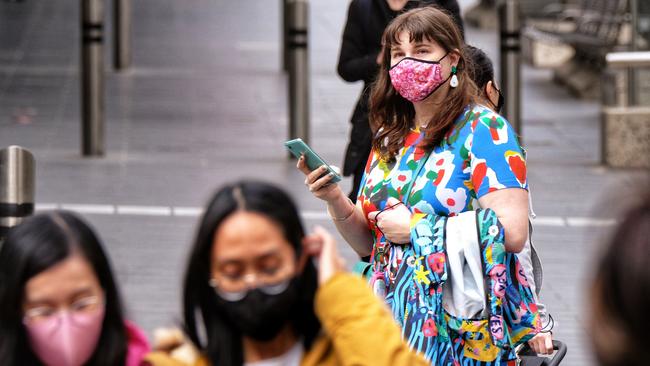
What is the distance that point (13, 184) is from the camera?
5277 mm

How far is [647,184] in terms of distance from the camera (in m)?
2.00

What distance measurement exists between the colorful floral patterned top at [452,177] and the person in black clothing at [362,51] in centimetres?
246

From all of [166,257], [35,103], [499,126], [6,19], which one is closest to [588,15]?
[35,103]

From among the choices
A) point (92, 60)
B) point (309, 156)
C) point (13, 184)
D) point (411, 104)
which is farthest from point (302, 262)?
point (92, 60)

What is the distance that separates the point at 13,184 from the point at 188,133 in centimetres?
810

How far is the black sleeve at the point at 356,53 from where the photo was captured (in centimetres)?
706

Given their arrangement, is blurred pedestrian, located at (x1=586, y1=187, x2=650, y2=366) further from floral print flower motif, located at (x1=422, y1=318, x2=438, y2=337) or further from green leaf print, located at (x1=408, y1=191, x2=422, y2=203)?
green leaf print, located at (x1=408, y1=191, x2=422, y2=203)

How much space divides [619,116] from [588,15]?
5253 millimetres

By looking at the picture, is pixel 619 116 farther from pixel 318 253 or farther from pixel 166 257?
pixel 318 253

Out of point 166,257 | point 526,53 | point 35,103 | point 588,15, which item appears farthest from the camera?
point 526,53

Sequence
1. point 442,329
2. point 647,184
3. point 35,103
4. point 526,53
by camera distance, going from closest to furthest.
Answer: point 647,184, point 442,329, point 35,103, point 526,53

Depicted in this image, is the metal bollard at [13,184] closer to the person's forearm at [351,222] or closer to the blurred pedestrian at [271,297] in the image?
the person's forearm at [351,222]

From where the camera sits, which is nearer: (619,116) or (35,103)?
(619,116)

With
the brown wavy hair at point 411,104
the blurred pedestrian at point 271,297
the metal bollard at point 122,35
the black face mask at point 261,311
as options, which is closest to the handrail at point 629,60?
the brown wavy hair at point 411,104
